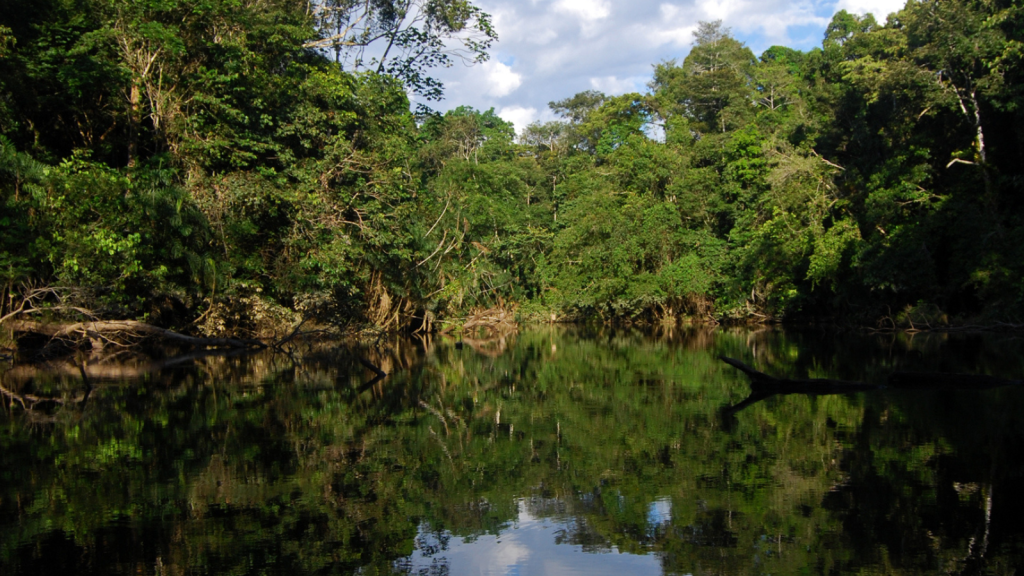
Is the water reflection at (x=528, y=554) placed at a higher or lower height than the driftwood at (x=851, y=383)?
lower

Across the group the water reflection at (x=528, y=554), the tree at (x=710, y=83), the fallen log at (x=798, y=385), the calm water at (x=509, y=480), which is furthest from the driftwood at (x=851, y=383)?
the tree at (x=710, y=83)

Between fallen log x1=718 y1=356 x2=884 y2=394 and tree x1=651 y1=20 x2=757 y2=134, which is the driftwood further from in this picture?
tree x1=651 y1=20 x2=757 y2=134

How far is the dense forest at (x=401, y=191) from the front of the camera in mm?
16922

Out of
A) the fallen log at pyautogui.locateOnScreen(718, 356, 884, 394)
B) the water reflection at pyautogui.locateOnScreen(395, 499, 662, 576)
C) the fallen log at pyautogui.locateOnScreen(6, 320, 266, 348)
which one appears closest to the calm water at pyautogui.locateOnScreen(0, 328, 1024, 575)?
the water reflection at pyautogui.locateOnScreen(395, 499, 662, 576)

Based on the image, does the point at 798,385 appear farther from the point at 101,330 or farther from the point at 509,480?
the point at 101,330

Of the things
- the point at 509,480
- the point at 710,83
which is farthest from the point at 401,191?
the point at 710,83

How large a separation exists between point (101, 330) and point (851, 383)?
1501 cm

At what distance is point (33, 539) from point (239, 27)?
17695mm

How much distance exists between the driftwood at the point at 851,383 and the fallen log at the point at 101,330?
40.3 feet

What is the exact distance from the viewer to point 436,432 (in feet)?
26.7

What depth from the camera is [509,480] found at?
19.8 ft

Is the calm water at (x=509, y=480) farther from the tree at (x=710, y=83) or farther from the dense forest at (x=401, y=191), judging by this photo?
the tree at (x=710, y=83)

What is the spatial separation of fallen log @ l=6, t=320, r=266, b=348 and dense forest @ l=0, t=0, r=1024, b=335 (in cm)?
38

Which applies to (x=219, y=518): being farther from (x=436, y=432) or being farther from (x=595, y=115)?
(x=595, y=115)
